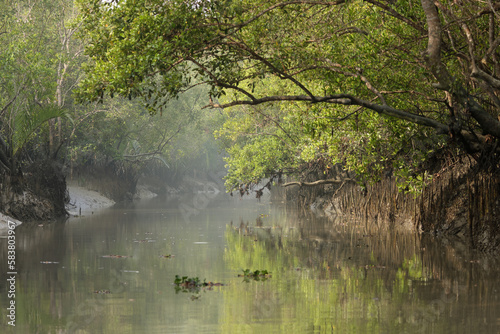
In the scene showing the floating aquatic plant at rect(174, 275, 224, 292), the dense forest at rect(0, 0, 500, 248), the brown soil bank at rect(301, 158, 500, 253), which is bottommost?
the floating aquatic plant at rect(174, 275, 224, 292)

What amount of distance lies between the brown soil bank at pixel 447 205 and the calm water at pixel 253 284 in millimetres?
707

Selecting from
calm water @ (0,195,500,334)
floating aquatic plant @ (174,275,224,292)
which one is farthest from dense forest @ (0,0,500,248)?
floating aquatic plant @ (174,275,224,292)

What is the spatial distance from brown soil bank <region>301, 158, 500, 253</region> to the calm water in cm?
71

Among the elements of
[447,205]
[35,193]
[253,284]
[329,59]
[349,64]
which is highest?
[329,59]

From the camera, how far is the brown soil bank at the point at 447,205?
14.8 meters

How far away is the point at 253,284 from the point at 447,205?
8519mm

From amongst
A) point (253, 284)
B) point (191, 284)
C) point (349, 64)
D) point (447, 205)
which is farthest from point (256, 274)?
point (447, 205)

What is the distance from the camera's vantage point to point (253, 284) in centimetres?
1191

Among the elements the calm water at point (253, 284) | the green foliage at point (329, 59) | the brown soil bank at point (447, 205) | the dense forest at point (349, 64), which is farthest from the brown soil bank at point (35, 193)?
the brown soil bank at point (447, 205)

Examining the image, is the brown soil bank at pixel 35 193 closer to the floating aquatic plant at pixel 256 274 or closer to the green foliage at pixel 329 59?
the green foliage at pixel 329 59

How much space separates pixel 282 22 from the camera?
14.3 m

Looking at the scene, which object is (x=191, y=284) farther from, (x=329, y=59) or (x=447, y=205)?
(x=447, y=205)

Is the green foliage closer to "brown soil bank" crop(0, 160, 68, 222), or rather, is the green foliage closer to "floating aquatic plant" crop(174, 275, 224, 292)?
"floating aquatic plant" crop(174, 275, 224, 292)

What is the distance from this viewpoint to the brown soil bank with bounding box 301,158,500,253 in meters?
14.8
